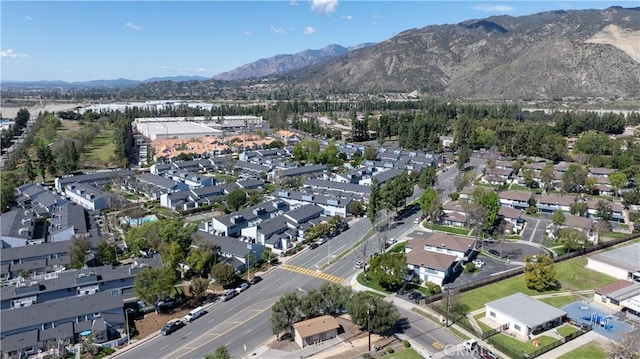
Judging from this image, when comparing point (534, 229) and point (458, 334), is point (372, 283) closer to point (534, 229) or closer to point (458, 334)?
point (458, 334)

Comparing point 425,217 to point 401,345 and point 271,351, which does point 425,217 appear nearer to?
point 401,345

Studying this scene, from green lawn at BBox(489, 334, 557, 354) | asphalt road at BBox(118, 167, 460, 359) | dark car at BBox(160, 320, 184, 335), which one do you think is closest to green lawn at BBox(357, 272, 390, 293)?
asphalt road at BBox(118, 167, 460, 359)

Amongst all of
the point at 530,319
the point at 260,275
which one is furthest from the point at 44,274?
the point at 530,319

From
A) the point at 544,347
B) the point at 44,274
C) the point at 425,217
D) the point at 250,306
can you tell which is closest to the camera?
the point at 544,347

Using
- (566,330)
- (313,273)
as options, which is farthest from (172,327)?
(566,330)

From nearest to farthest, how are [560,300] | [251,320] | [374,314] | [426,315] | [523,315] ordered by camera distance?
1. [374,314]
2. [523,315]
3. [251,320]
4. [426,315]
5. [560,300]
